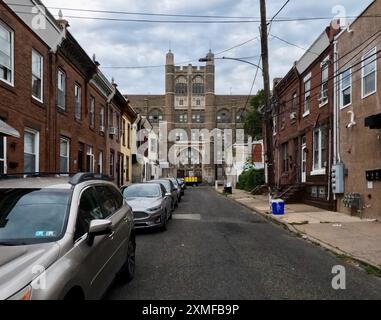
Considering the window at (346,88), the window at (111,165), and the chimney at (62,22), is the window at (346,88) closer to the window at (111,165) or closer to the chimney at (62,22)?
the chimney at (62,22)

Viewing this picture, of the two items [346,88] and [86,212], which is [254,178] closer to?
[346,88]

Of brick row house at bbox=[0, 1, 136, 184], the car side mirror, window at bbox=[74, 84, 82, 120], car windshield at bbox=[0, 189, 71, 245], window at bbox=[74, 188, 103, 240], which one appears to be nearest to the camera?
car windshield at bbox=[0, 189, 71, 245]

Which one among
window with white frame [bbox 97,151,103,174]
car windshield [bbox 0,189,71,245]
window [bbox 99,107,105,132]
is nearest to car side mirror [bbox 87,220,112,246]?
car windshield [bbox 0,189,71,245]

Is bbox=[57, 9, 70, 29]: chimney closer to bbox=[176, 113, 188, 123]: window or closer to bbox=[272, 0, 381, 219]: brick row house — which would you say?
bbox=[272, 0, 381, 219]: brick row house

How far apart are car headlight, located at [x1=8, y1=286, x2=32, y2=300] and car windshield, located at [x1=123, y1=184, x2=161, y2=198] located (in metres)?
10.2

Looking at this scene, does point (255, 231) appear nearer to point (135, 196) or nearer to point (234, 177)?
point (135, 196)

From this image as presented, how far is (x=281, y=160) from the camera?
29406mm

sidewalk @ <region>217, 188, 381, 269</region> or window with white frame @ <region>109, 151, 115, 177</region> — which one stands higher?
window with white frame @ <region>109, 151, 115, 177</region>

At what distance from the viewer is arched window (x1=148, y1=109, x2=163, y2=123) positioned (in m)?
87.7

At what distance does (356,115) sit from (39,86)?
12191 millimetres

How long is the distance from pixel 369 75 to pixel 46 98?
12.2m

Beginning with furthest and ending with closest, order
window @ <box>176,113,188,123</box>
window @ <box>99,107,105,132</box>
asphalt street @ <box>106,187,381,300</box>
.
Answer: window @ <box>176,113,188,123</box> → window @ <box>99,107,105,132</box> → asphalt street @ <box>106,187,381,300</box>

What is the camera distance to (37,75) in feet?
51.2

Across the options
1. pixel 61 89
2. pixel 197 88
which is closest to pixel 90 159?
pixel 61 89
